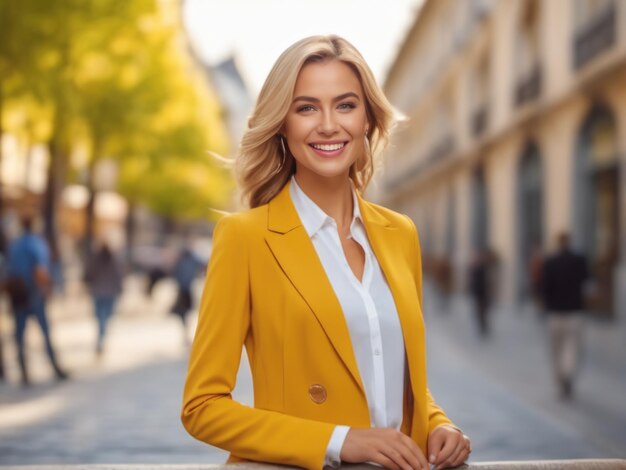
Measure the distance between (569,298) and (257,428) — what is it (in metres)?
8.65

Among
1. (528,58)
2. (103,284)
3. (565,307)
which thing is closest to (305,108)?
(565,307)

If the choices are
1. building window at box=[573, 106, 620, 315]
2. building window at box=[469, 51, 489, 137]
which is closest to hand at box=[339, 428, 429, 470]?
building window at box=[573, 106, 620, 315]

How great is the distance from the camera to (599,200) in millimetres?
16359

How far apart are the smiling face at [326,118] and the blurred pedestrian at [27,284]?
8972 mm

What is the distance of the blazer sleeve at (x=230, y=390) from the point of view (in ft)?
6.08

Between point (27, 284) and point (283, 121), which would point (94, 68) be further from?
point (283, 121)

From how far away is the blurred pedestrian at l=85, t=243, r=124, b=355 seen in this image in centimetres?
1314

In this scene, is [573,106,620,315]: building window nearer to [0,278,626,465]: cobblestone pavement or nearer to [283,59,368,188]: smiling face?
[0,278,626,465]: cobblestone pavement

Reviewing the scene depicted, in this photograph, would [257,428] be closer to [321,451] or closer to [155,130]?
[321,451]

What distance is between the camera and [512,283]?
22.3 metres

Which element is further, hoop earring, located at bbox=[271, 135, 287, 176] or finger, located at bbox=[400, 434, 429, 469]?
hoop earring, located at bbox=[271, 135, 287, 176]

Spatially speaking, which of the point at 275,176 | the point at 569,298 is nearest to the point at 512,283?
the point at 569,298

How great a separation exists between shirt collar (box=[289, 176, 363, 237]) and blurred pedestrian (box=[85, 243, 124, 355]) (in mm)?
11226

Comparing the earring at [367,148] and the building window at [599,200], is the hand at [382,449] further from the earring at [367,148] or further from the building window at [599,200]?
the building window at [599,200]
